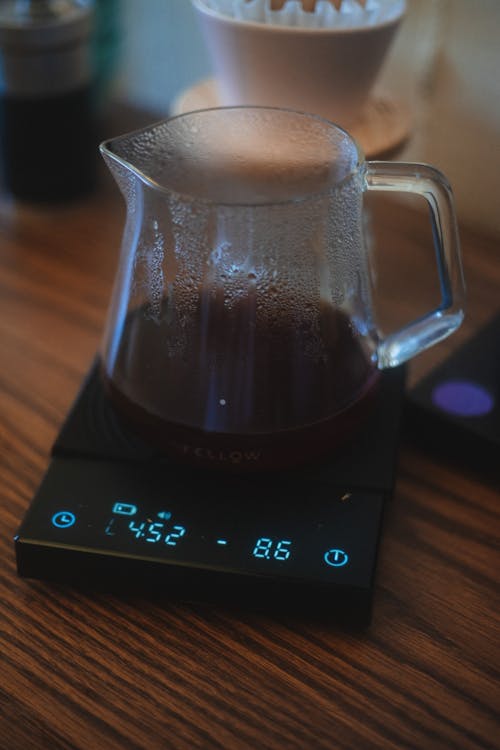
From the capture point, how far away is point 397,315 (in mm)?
766

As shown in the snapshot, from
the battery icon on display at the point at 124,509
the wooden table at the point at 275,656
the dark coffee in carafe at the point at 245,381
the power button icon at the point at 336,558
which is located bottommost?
the wooden table at the point at 275,656

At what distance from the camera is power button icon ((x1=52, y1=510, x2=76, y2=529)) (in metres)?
0.52

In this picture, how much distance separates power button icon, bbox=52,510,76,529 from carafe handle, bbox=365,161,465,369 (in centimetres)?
20

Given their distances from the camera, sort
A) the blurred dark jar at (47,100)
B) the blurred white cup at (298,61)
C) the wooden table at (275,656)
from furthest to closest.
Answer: the blurred dark jar at (47,100) < the blurred white cup at (298,61) < the wooden table at (275,656)

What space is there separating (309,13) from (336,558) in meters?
0.37

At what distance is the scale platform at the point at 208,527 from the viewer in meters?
0.50

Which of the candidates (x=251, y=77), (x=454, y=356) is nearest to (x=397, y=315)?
(x=454, y=356)

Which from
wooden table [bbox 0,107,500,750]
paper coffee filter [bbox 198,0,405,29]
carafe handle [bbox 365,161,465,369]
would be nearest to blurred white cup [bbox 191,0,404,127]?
paper coffee filter [bbox 198,0,405,29]

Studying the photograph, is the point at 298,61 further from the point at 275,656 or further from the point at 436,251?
the point at 275,656

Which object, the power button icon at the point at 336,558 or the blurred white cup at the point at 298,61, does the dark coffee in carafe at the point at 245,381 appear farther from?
the blurred white cup at the point at 298,61

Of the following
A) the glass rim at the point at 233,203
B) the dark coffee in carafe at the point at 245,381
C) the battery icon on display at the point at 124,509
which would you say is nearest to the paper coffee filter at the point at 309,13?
the glass rim at the point at 233,203

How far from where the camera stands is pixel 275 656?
50 cm

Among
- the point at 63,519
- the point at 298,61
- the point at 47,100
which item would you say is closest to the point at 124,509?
the point at 63,519

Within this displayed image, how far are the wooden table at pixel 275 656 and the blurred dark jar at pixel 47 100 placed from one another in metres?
0.33
